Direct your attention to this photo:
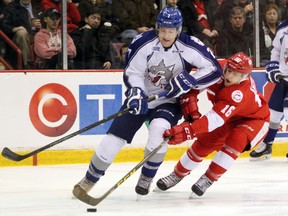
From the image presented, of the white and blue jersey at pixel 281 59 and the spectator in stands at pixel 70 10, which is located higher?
the spectator in stands at pixel 70 10

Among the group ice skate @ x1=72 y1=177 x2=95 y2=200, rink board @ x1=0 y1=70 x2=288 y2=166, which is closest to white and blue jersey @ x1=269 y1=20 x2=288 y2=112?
rink board @ x1=0 y1=70 x2=288 y2=166

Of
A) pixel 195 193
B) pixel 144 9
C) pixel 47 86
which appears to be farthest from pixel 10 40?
pixel 195 193

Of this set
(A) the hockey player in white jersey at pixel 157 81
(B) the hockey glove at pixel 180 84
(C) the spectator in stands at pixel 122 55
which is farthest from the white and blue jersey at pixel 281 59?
(B) the hockey glove at pixel 180 84

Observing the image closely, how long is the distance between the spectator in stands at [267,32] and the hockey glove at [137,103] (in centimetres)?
317

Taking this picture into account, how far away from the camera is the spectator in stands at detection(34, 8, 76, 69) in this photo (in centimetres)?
707

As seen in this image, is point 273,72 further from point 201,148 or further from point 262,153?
point 201,148

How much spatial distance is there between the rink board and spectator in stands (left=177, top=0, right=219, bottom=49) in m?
0.82

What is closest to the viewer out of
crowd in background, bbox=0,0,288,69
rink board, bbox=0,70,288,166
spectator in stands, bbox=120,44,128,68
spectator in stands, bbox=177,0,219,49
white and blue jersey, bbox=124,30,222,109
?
white and blue jersey, bbox=124,30,222,109

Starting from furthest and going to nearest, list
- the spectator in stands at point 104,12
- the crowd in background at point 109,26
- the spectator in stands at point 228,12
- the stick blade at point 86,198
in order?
the spectator in stands at point 228,12
the spectator in stands at point 104,12
the crowd in background at point 109,26
the stick blade at point 86,198

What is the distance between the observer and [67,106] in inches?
278

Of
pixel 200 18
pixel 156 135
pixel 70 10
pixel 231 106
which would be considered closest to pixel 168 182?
pixel 156 135

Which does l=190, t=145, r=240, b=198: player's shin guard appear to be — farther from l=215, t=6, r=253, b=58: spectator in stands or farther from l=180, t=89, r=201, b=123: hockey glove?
l=215, t=6, r=253, b=58: spectator in stands

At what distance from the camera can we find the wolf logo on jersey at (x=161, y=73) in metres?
5.03

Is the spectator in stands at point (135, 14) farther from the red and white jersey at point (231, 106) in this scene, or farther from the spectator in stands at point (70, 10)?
the red and white jersey at point (231, 106)
